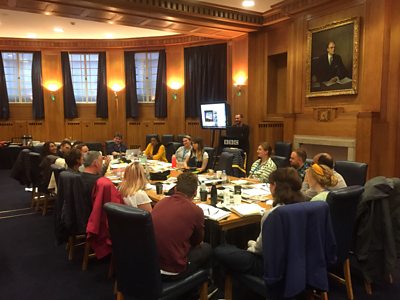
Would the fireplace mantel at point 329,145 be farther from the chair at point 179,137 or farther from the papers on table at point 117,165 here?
the papers on table at point 117,165

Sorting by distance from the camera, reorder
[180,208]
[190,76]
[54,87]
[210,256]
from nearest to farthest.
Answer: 1. [180,208]
2. [210,256]
3. [190,76]
4. [54,87]

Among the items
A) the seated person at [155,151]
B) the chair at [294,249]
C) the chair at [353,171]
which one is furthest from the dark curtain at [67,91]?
the chair at [294,249]

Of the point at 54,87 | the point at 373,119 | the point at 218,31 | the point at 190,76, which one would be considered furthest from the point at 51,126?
the point at 373,119

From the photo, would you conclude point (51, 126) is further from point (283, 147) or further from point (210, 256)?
point (210, 256)

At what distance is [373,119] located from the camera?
18.2 feet

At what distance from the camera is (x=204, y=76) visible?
31.4 feet

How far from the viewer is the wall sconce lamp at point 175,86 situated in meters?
10.2

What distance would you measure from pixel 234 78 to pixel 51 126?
5.99 metres

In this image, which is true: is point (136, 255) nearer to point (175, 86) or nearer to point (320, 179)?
point (320, 179)

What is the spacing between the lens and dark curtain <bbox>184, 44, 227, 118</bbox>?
9.28 m

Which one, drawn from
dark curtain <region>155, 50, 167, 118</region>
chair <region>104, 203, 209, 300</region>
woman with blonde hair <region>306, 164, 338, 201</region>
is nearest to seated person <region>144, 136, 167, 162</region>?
dark curtain <region>155, 50, 167, 118</region>

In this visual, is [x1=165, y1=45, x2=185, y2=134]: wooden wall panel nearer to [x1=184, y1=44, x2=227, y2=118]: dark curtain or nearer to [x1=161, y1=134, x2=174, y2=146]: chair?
[x1=184, y1=44, x2=227, y2=118]: dark curtain

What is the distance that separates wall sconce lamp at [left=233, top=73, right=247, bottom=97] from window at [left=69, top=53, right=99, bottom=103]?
4882mm

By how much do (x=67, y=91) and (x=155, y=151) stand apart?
15.2ft
